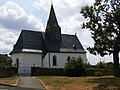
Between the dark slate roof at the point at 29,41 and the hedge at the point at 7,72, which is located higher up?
the dark slate roof at the point at 29,41

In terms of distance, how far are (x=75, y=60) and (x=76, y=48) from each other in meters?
30.1

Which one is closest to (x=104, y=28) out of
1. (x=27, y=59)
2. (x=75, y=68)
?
(x=75, y=68)

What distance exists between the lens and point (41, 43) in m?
79.3

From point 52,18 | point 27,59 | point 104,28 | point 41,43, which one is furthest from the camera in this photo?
point 52,18

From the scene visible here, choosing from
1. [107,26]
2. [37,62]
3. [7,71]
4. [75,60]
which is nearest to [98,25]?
[107,26]

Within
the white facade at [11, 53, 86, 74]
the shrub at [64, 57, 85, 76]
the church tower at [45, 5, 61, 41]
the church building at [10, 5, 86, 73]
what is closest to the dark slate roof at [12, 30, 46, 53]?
the church building at [10, 5, 86, 73]

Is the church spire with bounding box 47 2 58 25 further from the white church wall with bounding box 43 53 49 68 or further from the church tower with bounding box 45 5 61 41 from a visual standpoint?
the white church wall with bounding box 43 53 49 68

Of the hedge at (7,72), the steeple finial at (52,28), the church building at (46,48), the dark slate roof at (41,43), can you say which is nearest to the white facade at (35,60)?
the church building at (46,48)

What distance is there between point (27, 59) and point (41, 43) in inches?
285

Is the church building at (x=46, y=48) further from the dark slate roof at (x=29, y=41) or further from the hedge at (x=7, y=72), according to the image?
the hedge at (x=7, y=72)

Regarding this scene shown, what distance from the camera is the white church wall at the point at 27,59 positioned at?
72838 millimetres

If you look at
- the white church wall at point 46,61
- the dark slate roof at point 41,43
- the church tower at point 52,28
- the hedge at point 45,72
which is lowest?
the hedge at point 45,72

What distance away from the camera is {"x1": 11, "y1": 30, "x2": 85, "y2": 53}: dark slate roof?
7569cm

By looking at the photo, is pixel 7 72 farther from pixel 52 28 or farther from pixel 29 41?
pixel 52 28
